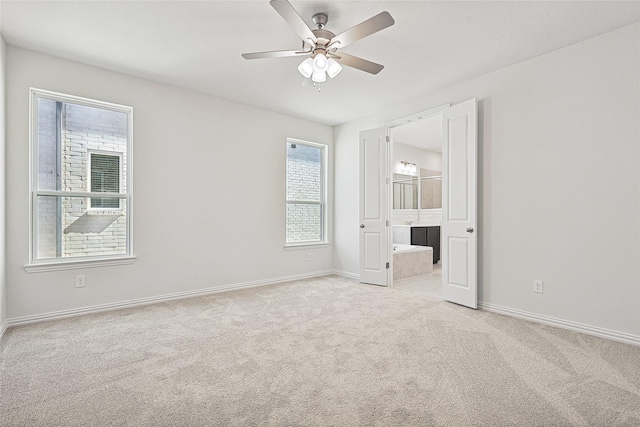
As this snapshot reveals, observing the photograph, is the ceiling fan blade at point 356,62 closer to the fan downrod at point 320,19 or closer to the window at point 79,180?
the fan downrod at point 320,19

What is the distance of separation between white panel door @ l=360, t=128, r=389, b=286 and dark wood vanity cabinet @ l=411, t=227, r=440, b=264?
6.64ft

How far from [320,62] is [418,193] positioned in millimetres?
5739

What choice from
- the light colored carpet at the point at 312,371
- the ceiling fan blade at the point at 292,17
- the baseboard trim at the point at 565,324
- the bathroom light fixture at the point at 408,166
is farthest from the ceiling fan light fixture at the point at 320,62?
the bathroom light fixture at the point at 408,166

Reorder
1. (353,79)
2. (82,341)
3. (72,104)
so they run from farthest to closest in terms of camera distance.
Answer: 1. (353,79)
2. (72,104)
3. (82,341)

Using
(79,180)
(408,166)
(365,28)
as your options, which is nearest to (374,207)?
(365,28)

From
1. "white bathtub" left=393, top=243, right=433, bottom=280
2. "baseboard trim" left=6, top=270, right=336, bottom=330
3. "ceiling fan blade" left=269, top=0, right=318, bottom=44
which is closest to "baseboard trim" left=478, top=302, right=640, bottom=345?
"white bathtub" left=393, top=243, right=433, bottom=280

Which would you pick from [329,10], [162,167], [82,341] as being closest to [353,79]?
[329,10]

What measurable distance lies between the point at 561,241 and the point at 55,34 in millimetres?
4927

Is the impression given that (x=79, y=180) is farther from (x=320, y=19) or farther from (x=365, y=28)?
(x=365, y=28)

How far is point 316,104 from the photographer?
4.53 meters

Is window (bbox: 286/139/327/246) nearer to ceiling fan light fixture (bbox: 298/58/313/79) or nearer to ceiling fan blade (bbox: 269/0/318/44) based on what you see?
ceiling fan light fixture (bbox: 298/58/313/79)

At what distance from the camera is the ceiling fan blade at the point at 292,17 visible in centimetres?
190

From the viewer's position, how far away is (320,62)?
2463 mm

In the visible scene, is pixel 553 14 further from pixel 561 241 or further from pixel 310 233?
pixel 310 233
